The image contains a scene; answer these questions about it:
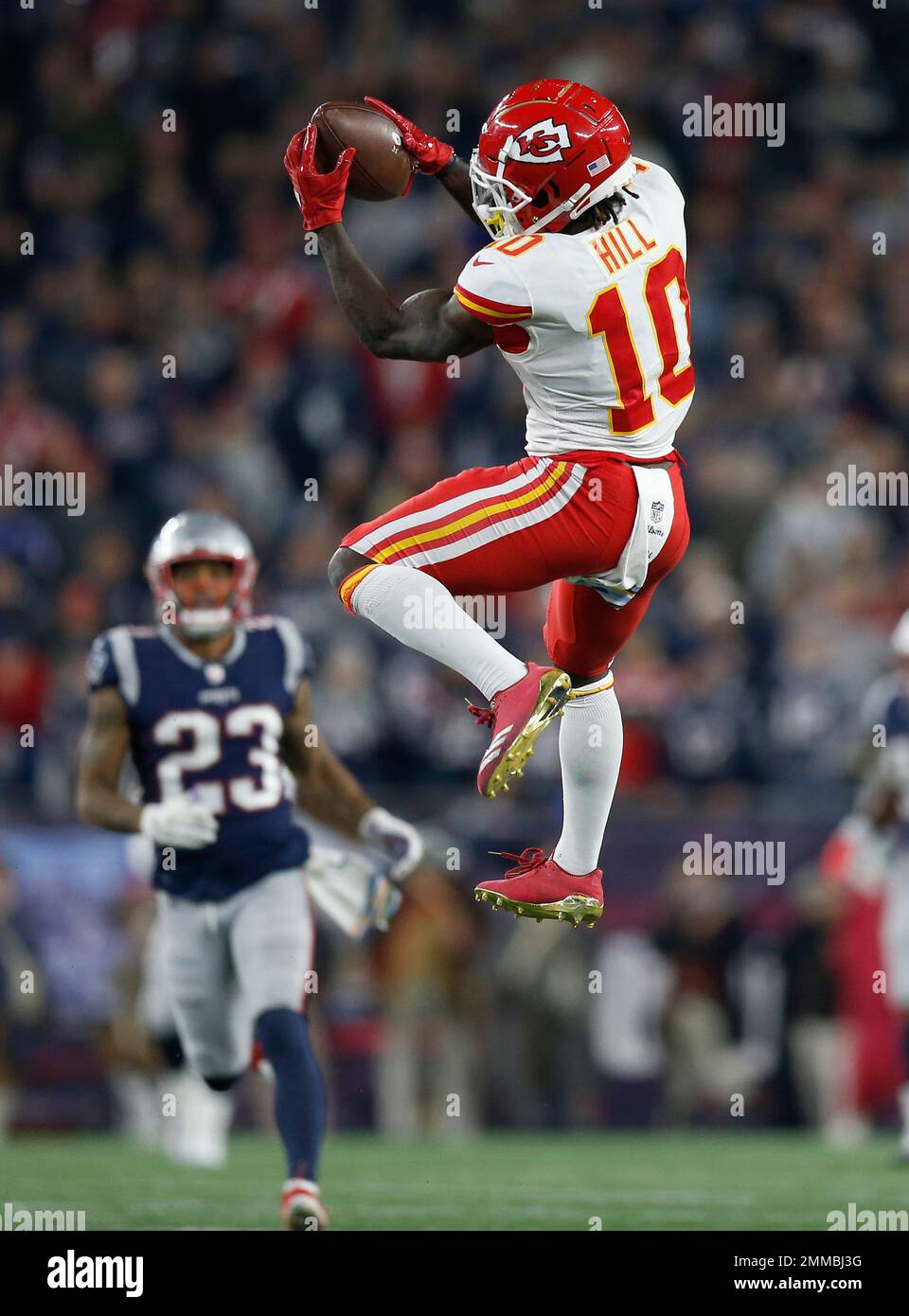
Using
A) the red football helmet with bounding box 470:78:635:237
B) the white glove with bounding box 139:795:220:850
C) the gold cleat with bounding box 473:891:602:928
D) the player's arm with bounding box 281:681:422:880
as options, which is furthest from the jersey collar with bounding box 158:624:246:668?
the red football helmet with bounding box 470:78:635:237

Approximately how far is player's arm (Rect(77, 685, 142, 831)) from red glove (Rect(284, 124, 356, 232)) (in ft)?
6.16

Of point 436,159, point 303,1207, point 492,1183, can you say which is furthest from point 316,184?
point 492,1183

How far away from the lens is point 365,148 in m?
5.14

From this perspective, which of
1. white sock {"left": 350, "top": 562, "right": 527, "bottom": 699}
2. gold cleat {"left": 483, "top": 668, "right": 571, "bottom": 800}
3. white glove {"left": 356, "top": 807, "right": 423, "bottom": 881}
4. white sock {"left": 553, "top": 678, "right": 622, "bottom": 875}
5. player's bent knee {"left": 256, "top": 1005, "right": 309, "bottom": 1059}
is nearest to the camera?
gold cleat {"left": 483, "top": 668, "right": 571, "bottom": 800}

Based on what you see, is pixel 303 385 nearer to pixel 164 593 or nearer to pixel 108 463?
pixel 108 463

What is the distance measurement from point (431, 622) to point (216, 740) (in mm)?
1600

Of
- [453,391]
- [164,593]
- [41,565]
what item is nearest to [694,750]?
Answer: [453,391]

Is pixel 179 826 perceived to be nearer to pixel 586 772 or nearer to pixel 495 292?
pixel 586 772

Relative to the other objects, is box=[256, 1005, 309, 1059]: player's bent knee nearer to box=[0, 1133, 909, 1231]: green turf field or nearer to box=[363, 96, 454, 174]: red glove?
box=[0, 1133, 909, 1231]: green turf field

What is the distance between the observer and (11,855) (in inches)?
400

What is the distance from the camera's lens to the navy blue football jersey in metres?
6.28

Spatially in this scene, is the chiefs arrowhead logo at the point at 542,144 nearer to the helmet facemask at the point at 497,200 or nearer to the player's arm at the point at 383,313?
the helmet facemask at the point at 497,200

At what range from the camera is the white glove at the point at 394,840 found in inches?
252

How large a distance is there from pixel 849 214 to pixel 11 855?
19.2ft
